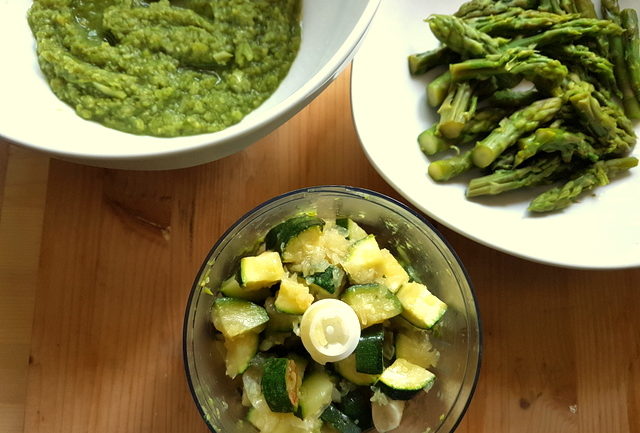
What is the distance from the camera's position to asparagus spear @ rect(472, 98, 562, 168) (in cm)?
158

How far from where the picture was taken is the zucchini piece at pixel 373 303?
129 centimetres

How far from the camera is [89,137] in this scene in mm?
1324

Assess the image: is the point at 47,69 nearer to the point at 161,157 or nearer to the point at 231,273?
the point at 161,157

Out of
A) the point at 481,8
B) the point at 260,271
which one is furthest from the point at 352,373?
the point at 481,8

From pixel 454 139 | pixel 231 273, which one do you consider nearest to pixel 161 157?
pixel 231 273

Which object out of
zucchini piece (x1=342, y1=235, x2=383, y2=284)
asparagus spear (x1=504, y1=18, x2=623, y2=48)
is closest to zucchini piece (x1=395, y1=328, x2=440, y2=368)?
zucchini piece (x1=342, y1=235, x2=383, y2=284)

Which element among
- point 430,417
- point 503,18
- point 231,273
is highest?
point 503,18

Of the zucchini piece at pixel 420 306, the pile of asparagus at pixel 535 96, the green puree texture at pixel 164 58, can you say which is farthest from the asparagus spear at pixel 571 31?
the zucchini piece at pixel 420 306

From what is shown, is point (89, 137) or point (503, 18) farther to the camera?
point (503, 18)

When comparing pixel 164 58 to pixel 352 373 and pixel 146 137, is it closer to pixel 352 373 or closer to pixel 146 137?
pixel 146 137

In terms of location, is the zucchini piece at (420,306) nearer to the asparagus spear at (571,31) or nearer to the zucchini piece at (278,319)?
the zucchini piece at (278,319)

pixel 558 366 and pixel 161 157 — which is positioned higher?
pixel 161 157

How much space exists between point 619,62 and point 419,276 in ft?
2.87

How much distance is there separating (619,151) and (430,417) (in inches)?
33.9
